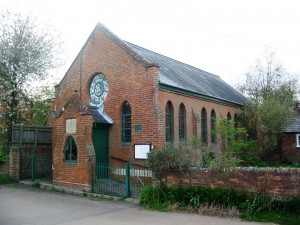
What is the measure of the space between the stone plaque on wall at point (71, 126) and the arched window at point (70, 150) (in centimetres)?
30

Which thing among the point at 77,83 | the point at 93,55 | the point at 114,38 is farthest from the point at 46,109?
the point at 114,38

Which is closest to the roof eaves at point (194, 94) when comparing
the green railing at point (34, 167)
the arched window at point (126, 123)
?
the arched window at point (126, 123)

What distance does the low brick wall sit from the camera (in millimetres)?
9551

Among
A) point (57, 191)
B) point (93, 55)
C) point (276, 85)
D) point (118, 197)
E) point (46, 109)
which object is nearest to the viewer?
point (118, 197)

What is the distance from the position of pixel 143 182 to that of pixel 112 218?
5.27 m

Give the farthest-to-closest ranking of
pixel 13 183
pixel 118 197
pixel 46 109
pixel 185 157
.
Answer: pixel 46 109 → pixel 13 183 → pixel 118 197 → pixel 185 157

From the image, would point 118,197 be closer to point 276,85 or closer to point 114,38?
point 114,38

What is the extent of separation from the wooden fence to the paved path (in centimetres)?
409

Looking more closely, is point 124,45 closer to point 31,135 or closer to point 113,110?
point 113,110

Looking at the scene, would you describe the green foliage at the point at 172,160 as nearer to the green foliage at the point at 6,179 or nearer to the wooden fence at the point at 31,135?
the wooden fence at the point at 31,135

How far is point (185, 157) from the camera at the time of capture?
1145 centimetres

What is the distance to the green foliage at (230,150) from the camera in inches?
434

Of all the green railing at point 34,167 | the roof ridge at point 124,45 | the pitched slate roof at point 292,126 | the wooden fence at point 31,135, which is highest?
the roof ridge at point 124,45

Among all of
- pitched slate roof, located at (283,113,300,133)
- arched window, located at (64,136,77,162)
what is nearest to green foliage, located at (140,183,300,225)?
arched window, located at (64,136,77,162)
